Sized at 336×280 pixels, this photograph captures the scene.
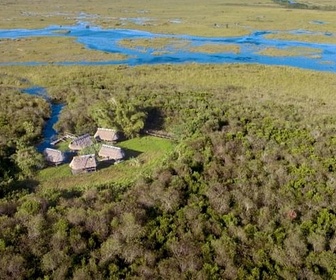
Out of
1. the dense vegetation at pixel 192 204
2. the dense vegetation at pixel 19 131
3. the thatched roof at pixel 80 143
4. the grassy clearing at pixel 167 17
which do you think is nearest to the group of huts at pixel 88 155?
the thatched roof at pixel 80 143

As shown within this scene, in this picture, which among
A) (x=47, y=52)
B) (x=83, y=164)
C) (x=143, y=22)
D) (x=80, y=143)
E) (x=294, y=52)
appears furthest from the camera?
(x=143, y=22)

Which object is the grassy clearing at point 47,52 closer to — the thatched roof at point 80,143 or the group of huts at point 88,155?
the group of huts at point 88,155

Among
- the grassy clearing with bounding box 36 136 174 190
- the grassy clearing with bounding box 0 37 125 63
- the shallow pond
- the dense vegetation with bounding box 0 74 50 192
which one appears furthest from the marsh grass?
the grassy clearing with bounding box 36 136 174 190

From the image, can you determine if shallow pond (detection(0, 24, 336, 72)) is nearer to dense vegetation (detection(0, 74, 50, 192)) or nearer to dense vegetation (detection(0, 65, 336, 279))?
dense vegetation (detection(0, 74, 50, 192))

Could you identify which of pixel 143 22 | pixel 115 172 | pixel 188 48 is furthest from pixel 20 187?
pixel 143 22

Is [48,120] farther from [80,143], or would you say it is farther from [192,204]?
[192,204]

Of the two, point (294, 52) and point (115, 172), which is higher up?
point (294, 52)
